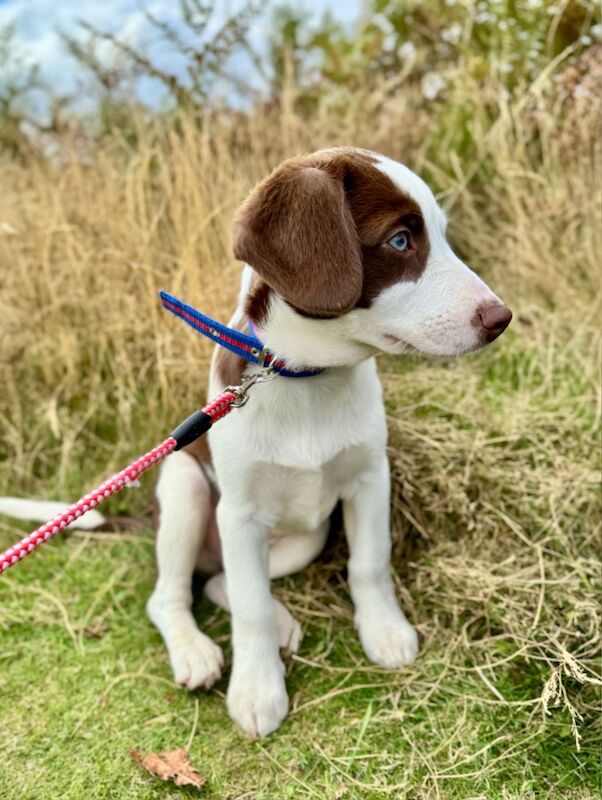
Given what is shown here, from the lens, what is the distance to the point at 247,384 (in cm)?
180

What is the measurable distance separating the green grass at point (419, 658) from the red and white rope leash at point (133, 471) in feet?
2.48

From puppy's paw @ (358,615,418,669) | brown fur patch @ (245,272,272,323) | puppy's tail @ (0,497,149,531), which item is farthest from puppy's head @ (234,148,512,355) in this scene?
puppy's tail @ (0,497,149,531)

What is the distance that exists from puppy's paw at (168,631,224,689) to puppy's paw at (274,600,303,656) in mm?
182

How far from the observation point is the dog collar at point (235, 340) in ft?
5.98

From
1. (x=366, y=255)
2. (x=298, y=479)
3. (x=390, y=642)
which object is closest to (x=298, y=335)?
(x=366, y=255)

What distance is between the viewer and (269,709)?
2012mm

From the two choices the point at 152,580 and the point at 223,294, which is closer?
the point at 152,580

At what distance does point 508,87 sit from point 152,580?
3.35 metres

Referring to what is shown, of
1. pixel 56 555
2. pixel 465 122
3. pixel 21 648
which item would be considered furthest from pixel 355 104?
pixel 21 648

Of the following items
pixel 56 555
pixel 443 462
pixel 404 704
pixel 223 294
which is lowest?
pixel 56 555

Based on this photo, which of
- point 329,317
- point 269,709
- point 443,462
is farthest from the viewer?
point 443,462

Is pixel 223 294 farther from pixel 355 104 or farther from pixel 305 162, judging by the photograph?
pixel 355 104

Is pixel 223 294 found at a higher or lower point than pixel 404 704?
higher

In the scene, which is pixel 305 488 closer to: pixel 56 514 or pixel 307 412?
pixel 307 412
